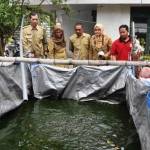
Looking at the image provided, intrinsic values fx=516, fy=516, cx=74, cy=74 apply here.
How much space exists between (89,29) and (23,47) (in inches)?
411

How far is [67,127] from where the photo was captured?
28.7ft

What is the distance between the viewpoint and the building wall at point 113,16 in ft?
67.9

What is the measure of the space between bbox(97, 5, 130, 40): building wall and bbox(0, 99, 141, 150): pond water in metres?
10.0

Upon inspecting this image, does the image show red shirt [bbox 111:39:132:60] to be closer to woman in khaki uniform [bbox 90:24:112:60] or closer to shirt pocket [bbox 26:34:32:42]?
woman in khaki uniform [bbox 90:24:112:60]

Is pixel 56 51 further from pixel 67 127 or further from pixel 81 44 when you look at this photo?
pixel 67 127

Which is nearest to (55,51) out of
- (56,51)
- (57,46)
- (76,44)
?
(56,51)

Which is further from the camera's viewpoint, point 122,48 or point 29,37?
point 29,37

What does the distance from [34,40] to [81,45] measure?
3.68 ft

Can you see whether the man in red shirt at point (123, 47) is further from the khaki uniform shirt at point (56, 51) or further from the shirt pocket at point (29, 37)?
the shirt pocket at point (29, 37)

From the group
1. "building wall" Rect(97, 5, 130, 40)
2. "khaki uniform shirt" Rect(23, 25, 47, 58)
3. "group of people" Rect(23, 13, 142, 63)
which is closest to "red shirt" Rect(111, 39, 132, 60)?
"group of people" Rect(23, 13, 142, 63)

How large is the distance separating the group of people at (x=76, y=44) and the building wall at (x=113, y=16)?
863cm

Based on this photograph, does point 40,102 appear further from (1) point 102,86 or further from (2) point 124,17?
(2) point 124,17

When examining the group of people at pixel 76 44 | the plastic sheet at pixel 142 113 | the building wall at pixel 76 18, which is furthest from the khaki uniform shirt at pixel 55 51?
the building wall at pixel 76 18

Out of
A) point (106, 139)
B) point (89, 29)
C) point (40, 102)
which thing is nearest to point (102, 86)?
point (40, 102)
